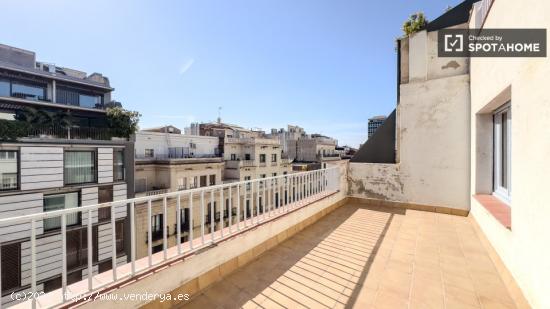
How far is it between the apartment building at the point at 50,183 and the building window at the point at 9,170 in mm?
26

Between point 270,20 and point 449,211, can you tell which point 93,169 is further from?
point 449,211

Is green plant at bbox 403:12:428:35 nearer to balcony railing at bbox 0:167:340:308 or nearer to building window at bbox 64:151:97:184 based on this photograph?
balcony railing at bbox 0:167:340:308

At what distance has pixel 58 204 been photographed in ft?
35.1

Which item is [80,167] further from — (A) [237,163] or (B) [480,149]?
(B) [480,149]

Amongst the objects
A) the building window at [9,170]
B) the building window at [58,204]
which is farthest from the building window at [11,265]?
the building window at [9,170]

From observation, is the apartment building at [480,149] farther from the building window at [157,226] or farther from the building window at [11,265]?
the building window at [11,265]

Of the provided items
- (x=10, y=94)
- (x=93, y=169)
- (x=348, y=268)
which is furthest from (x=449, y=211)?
(x=10, y=94)

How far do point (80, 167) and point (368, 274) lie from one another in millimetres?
13530

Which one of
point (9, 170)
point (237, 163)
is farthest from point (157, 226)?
point (237, 163)

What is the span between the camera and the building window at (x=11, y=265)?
855cm

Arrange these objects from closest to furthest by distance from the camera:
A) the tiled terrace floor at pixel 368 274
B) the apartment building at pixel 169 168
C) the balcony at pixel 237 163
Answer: the tiled terrace floor at pixel 368 274 → the apartment building at pixel 169 168 → the balcony at pixel 237 163

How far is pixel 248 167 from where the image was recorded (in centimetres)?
2062

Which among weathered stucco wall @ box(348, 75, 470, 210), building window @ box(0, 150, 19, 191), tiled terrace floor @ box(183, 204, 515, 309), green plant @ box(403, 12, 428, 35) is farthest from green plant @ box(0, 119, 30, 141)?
green plant @ box(403, 12, 428, 35)

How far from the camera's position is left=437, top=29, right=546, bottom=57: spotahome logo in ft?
5.12
